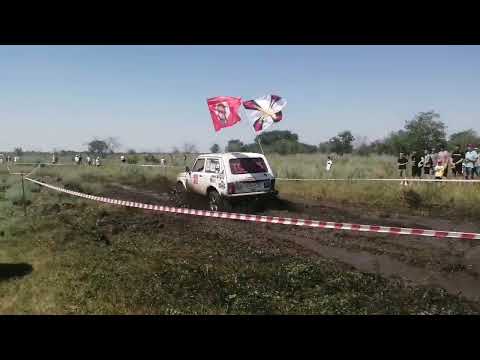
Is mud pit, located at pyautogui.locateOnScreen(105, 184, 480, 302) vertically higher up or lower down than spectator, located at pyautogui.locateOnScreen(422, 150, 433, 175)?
lower down

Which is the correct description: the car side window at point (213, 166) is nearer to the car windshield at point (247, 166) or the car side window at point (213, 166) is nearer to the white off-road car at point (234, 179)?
the white off-road car at point (234, 179)

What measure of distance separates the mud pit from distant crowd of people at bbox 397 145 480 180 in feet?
19.1

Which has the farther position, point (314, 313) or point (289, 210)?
point (289, 210)

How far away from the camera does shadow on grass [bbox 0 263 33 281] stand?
21.0ft

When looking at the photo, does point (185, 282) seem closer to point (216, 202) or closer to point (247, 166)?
point (216, 202)

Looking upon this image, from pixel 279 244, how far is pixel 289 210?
11.2 feet

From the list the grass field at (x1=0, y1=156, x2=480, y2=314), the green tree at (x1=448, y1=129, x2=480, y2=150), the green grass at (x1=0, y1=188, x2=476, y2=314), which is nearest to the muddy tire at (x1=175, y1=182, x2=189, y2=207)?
the grass field at (x1=0, y1=156, x2=480, y2=314)

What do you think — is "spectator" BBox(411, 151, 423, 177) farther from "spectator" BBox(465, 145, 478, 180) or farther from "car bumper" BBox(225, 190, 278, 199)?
"car bumper" BBox(225, 190, 278, 199)

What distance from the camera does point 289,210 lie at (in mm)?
10977

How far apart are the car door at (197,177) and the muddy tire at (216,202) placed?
614 mm

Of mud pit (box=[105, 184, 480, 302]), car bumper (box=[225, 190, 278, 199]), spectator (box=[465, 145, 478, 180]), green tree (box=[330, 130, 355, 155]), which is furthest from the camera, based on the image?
green tree (box=[330, 130, 355, 155])

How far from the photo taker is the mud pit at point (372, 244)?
18.8 feet
